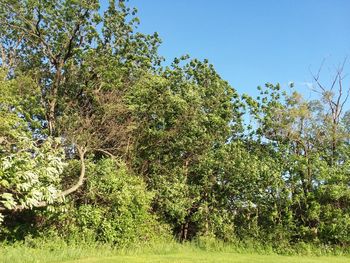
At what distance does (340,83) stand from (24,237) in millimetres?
16700

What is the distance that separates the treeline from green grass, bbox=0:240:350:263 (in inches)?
44.8

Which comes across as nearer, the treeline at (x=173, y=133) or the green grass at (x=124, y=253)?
the green grass at (x=124, y=253)

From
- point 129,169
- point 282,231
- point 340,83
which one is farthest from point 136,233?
point 340,83

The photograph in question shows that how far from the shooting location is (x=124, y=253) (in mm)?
13430

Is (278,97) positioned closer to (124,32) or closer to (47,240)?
(124,32)

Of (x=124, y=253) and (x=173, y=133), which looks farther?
(x=173, y=133)

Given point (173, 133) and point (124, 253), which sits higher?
point (173, 133)

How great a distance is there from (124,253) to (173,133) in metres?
6.43

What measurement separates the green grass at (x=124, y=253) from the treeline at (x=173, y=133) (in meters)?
1.14

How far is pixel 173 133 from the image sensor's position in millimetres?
18250

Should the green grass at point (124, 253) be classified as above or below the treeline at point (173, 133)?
below

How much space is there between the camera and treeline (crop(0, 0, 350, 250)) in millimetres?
16875

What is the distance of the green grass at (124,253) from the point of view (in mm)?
11203

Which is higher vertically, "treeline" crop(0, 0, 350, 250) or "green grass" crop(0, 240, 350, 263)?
"treeline" crop(0, 0, 350, 250)
